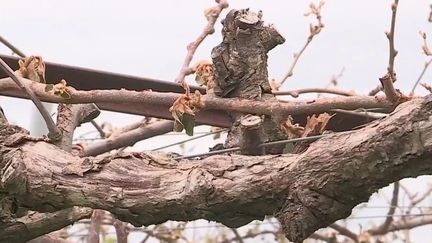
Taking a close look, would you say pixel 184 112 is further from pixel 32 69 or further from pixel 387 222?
pixel 387 222

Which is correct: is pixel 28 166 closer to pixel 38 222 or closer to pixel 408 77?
pixel 38 222

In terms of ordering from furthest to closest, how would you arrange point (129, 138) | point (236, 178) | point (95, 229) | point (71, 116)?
point (95, 229) → point (129, 138) → point (71, 116) → point (236, 178)


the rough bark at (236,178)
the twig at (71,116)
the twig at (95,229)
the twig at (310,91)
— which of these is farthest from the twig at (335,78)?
the rough bark at (236,178)

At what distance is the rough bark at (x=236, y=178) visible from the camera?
0.73m

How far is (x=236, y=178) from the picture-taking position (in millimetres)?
824

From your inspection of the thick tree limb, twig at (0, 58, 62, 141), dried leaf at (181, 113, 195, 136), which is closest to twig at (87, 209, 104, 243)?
the thick tree limb

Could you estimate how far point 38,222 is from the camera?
111 centimetres

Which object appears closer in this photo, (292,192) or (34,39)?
(292,192)

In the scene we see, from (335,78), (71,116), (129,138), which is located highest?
(335,78)

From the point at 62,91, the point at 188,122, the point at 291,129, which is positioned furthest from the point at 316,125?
the point at 62,91

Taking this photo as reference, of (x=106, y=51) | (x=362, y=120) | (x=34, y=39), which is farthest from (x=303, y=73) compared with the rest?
(x=362, y=120)

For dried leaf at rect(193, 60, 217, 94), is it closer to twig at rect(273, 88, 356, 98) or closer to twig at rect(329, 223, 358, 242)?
twig at rect(273, 88, 356, 98)

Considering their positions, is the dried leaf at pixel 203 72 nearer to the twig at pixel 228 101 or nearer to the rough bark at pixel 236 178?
the twig at pixel 228 101

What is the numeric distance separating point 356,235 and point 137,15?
2.64 feet
